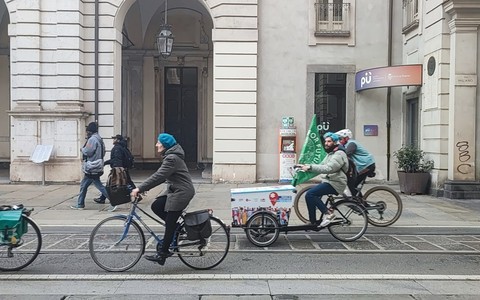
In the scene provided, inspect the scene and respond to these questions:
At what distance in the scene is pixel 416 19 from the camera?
15.5 m

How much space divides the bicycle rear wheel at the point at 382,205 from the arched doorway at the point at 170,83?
1202 cm

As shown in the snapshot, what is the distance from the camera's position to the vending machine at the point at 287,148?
1611cm

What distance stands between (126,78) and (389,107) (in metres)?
10.5

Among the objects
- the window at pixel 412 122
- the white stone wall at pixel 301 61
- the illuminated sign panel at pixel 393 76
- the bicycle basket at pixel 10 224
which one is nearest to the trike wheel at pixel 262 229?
the bicycle basket at pixel 10 224

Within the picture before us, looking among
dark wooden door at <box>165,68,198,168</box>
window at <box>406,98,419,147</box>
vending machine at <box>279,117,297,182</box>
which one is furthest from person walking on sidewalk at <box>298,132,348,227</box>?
dark wooden door at <box>165,68,198,168</box>

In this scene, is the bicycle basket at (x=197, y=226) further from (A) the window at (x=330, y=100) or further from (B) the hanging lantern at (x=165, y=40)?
(A) the window at (x=330, y=100)

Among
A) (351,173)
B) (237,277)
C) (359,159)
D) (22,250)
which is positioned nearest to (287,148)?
(359,159)

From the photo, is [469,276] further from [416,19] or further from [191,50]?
[191,50]


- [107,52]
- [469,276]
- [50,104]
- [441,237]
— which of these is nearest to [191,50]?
[107,52]

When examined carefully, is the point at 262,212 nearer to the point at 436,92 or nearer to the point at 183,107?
the point at 436,92

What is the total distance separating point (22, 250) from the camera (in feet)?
22.3

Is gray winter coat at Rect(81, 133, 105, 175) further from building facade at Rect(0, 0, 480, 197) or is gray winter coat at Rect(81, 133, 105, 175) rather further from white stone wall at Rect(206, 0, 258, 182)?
white stone wall at Rect(206, 0, 258, 182)

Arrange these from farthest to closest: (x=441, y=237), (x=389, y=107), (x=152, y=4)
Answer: (x=152, y=4), (x=389, y=107), (x=441, y=237)

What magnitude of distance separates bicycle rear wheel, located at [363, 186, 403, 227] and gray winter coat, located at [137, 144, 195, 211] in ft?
13.3
